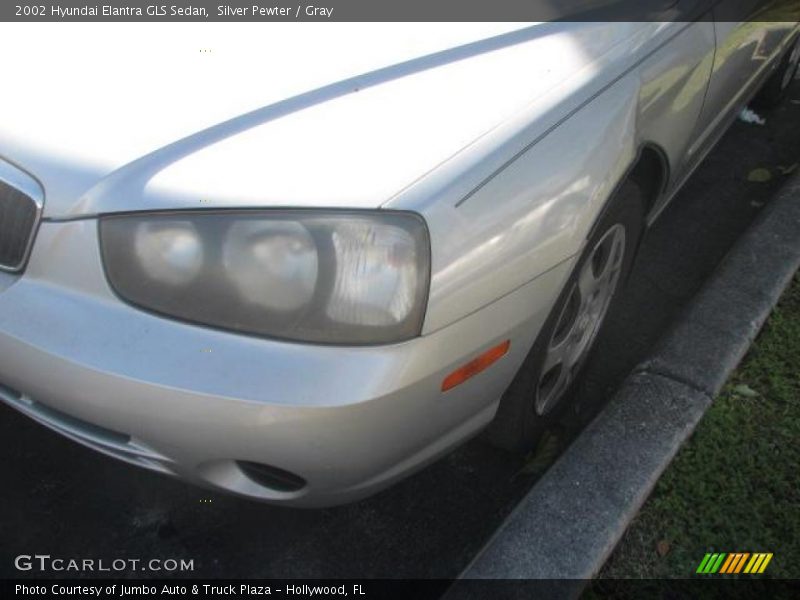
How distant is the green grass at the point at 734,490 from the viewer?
200 cm

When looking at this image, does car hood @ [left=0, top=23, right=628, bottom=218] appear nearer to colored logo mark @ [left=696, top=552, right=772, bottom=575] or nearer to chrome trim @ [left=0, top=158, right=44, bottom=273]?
chrome trim @ [left=0, top=158, right=44, bottom=273]

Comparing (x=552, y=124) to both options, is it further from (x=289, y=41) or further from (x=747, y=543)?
(x=747, y=543)

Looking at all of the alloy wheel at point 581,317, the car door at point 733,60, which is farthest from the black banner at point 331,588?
the car door at point 733,60

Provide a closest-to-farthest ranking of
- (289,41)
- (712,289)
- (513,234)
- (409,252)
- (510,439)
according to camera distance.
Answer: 1. (409,252)
2. (513,234)
3. (289,41)
4. (510,439)
5. (712,289)

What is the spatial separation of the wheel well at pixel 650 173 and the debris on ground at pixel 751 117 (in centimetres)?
223

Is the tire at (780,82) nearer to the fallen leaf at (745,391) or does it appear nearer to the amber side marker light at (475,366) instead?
the fallen leaf at (745,391)

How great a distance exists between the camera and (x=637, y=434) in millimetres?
2223

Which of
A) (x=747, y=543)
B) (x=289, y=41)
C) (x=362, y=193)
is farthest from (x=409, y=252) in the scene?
(x=747, y=543)

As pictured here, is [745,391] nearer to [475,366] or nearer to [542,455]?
[542,455]

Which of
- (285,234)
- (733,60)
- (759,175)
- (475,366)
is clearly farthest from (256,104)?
(759,175)

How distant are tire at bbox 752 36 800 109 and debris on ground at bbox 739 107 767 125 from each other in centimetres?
6

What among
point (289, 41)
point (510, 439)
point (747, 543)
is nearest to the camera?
point (289, 41)

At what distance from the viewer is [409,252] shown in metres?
1.56

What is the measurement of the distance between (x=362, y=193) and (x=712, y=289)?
1.69 meters
